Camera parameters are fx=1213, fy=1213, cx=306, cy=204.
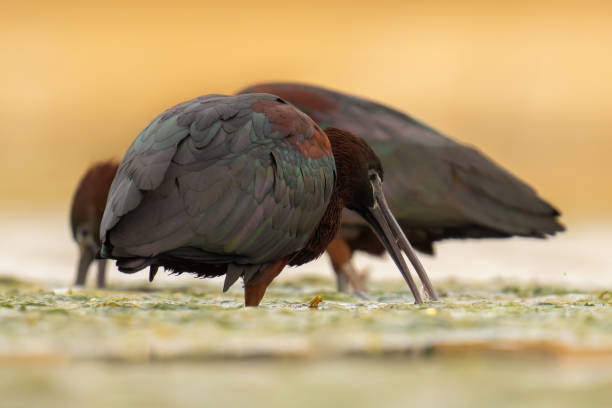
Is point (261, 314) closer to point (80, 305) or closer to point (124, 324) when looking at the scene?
point (124, 324)

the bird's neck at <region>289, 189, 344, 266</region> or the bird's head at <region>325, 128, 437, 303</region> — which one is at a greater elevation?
the bird's head at <region>325, 128, 437, 303</region>

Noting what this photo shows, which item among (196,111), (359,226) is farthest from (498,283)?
(196,111)

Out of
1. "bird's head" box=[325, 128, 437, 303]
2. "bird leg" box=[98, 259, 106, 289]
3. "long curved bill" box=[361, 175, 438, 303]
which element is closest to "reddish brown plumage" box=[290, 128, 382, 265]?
"bird's head" box=[325, 128, 437, 303]

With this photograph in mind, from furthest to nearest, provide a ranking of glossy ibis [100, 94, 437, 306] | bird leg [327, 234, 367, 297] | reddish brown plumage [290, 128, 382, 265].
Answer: bird leg [327, 234, 367, 297] → reddish brown plumage [290, 128, 382, 265] → glossy ibis [100, 94, 437, 306]

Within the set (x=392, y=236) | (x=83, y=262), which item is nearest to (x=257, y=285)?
(x=392, y=236)

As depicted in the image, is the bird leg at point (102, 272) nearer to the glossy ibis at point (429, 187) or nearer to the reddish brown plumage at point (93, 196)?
the reddish brown plumage at point (93, 196)

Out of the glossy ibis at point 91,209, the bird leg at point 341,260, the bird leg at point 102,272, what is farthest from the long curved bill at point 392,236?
the bird leg at point 102,272

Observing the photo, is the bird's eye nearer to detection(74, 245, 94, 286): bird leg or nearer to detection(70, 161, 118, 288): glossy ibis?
detection(70, 161, 118, 288): glossy ibis
